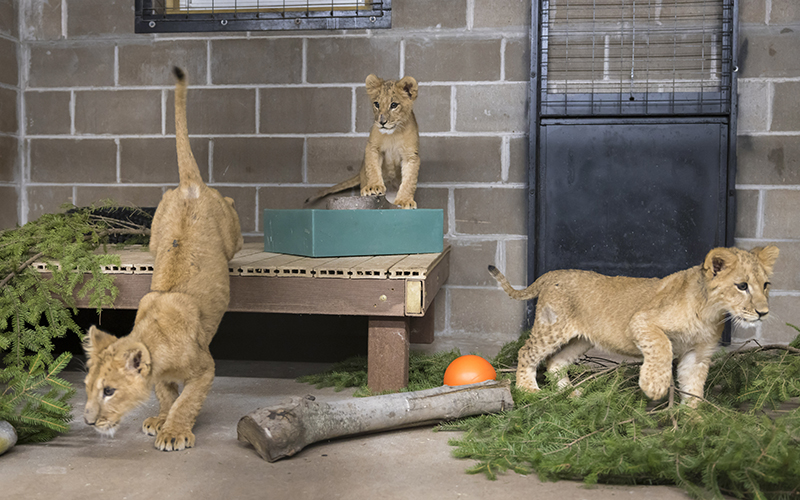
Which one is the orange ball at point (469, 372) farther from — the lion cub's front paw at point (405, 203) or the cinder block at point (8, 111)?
the cinder block at point (8, 111)

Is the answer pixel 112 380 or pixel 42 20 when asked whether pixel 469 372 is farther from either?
pixel 42 20

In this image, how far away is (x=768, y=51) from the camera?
4805 millimetres

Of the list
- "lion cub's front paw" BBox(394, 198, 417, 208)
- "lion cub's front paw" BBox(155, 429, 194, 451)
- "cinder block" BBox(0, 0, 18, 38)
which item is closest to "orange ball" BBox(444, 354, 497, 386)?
"lion cub's front paw" BBox(394, 198, 417, 208)

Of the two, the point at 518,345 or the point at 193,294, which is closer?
the point at 193,294

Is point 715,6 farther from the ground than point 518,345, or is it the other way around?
point 715,6

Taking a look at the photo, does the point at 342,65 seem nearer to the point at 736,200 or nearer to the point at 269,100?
the point at 269,100

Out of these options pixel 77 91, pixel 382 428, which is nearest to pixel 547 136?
pixel 382 428

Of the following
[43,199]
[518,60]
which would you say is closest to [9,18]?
[43,199]

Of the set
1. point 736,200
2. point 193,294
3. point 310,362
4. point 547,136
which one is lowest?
point 310,362

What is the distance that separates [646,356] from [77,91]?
478 centimetres

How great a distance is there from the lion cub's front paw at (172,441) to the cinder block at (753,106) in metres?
4.24

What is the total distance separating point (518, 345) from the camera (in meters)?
4.06

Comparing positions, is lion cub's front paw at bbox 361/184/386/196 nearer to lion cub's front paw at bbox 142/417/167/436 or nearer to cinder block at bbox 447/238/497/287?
cinder block at bbox 447/238/497/287

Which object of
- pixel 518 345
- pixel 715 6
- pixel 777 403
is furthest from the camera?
pixel 715 6
